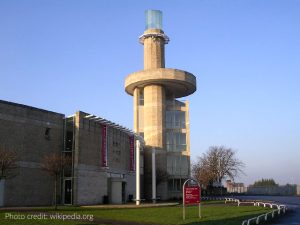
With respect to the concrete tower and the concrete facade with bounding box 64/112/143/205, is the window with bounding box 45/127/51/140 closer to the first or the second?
the concrete facade with bounding box 64/112/143/205

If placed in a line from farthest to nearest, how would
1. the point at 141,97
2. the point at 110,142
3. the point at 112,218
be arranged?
the point at 141,97 → the point at 110,142 → the point at 112,218

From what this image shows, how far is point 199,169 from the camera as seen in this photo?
10581 centimetres

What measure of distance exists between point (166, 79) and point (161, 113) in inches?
224

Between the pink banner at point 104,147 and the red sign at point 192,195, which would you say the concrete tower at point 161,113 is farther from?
the red sign at point 192,195

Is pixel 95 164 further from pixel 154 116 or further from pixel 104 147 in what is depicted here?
pixel 154 116

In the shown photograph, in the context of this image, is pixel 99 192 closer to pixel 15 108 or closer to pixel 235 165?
pixel 15 108

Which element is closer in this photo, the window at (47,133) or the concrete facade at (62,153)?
the concrete facade at (62,153)

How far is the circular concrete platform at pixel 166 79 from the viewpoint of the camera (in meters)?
66.5

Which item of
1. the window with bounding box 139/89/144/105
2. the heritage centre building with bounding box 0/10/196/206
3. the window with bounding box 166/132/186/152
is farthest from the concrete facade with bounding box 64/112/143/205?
the window with bounding box 139/89/144/105

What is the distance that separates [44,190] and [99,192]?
7.53 meters

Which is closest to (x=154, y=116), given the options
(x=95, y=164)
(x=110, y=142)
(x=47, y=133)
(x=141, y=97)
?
(x=141, y=97)

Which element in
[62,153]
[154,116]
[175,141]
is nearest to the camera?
[62,153]

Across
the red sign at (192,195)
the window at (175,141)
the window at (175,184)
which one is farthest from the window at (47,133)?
the window at (175,184)

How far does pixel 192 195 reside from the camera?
30.8 metres
